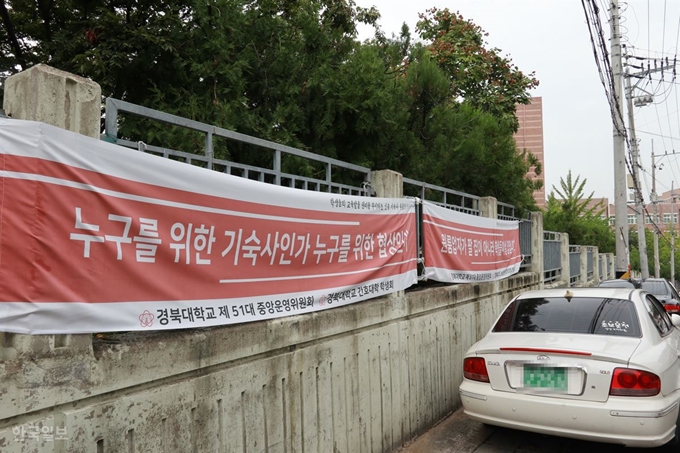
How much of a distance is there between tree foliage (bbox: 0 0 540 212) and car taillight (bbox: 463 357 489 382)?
3.18m

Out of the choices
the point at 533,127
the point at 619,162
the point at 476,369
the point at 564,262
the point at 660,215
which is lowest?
the point at 476,369

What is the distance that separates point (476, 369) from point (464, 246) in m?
2.27

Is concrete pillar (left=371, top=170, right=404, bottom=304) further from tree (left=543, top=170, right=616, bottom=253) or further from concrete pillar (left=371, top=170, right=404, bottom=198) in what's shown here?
tree (left=543, top=170, right=616, bottom=253)

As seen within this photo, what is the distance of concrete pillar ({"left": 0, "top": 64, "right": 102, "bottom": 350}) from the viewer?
85.4 inches

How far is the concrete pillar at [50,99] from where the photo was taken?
221 centimetres

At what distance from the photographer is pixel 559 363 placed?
4.12 metres

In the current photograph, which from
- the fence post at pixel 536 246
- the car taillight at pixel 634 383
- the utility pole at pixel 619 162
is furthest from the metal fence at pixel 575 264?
the car taillight at pixel 634 383

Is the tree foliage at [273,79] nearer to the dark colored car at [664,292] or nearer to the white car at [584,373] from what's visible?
the white car at [584,373]

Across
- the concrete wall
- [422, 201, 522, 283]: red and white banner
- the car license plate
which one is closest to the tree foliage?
[422, 201, 522, 283]: red and white banner

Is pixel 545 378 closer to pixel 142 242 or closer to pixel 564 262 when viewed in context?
pixel 142 242

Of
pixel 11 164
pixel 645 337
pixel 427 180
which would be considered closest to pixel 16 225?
pixel 11 164

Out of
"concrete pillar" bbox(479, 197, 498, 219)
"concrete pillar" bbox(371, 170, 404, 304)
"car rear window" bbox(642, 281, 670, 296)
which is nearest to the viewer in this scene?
"concrete pillar" bbox(371, 170, 404, 304)

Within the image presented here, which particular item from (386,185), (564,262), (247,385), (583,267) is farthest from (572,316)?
(583,267)

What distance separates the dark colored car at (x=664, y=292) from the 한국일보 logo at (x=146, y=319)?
11178 millimetres
